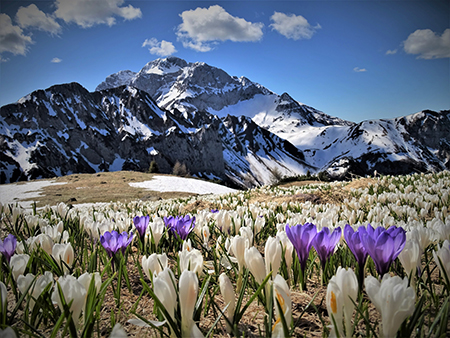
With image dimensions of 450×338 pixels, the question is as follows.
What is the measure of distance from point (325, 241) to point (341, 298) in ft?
1.87

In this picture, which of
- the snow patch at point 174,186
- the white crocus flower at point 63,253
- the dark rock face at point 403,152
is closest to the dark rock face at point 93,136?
the snow patch at point 174,186

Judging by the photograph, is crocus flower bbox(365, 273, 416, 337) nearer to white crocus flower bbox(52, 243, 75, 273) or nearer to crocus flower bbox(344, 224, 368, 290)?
crocus flower bbox(344, 224, 368, 290)

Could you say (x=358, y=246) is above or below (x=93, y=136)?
below

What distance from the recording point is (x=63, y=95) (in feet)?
329

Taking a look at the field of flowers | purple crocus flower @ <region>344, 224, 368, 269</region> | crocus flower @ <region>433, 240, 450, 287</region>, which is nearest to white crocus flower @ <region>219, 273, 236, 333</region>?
the field of flowers

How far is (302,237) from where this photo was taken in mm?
1494

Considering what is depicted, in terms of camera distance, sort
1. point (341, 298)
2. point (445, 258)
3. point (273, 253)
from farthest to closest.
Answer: point (273, 253) → point (445, 258) → point (341, 298)

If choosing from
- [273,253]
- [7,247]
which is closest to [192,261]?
[273,253]

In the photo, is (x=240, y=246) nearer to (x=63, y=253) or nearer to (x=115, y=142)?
(x=63, y=253)

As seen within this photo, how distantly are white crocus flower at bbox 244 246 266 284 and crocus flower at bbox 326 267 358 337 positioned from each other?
35 cm

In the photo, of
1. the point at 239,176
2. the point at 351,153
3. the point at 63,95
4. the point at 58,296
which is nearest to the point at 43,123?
the point at 63,95

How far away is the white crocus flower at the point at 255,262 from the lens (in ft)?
4.01

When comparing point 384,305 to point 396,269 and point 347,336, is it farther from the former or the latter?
point 396,269

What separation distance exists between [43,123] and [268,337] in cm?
11073
